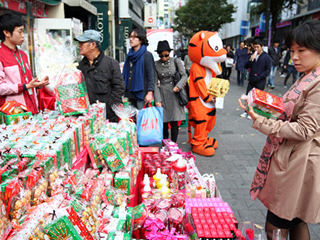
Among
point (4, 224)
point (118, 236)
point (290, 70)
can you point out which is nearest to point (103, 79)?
point (118, 236)

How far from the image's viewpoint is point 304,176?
184 cm

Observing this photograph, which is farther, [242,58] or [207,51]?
[242,58]

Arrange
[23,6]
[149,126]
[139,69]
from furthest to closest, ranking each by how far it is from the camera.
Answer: [23,6] < [139,69] < [149,126]

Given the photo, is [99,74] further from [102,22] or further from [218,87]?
[102,22]

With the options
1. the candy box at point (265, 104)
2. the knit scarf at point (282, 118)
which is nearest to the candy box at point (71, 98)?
the candy box at point (265, 104)

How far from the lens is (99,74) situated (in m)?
3.59

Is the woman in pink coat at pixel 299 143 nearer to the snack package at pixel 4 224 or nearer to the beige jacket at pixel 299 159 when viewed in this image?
the beige jacket at pixel 299 159

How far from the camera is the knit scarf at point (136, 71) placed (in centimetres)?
440

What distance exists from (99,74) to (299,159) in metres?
2.59

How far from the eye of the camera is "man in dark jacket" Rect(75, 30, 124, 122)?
11.6 ft

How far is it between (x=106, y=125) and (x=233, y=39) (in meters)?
53.2

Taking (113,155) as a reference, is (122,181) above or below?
below

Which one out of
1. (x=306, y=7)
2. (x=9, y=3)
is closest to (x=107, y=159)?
(x=9, y=3)

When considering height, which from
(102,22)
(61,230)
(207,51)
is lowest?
(61,230)
